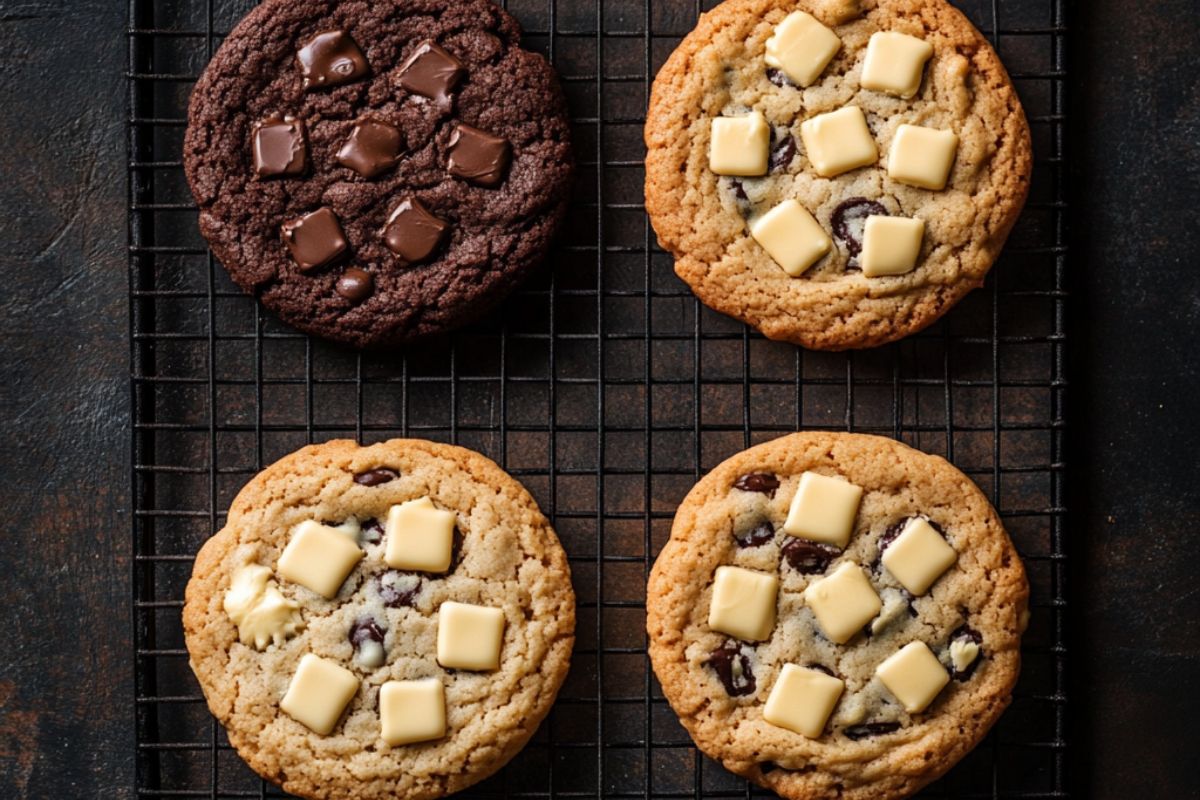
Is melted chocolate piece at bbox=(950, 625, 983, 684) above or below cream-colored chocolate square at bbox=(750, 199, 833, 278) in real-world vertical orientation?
below

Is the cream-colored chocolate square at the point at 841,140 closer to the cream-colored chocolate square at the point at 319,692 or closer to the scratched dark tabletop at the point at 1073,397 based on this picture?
the scratched dark tabletop at the point at 1073,397

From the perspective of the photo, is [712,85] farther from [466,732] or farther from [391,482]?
[466,732]

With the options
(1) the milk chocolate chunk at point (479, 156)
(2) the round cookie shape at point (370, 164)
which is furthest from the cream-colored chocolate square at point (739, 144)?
(1) the milk chocolate chunk at point (479, 156)

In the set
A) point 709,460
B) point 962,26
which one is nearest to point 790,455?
point 709,460

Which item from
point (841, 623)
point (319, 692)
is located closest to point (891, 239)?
point (841, 623)

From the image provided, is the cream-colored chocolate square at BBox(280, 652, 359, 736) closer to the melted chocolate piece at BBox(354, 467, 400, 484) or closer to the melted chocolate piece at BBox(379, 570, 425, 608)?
the melted chocolate piece at BBox(379, 570, 425, 608)

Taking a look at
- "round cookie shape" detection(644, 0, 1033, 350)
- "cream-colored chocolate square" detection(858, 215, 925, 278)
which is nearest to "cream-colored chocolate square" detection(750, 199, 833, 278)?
"round cookie shape" detection(644, 0, 1033, 350)

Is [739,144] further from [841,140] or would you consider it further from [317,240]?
[317,240]
